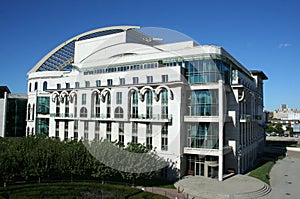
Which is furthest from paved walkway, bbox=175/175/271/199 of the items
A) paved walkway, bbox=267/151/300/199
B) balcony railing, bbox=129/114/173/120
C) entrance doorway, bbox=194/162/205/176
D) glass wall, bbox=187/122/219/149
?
balcony railing, bbox=129/114/173/120

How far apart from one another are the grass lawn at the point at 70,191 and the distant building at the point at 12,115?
29.3 meters

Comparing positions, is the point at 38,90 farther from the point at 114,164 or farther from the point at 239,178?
the point at 239,178

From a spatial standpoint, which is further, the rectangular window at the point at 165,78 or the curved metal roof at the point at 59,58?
the curved metal roof at the point at 59,58

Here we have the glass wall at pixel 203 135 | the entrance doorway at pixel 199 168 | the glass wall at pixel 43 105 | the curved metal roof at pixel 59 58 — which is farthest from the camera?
the curved metal roof at pixel 59 58

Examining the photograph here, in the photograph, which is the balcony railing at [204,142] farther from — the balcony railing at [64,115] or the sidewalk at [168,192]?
the balcony railing at [64,115]

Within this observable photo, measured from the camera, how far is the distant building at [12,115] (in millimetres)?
44969

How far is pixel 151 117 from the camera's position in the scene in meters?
26.4

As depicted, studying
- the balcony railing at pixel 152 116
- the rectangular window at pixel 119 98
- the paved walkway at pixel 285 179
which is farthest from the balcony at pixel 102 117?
the paved walkway at pixel 285 179

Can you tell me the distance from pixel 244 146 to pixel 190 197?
12991mm

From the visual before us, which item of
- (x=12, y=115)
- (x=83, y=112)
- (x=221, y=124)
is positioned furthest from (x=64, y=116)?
(x=221, y=124)

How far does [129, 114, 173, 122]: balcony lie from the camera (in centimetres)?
2525

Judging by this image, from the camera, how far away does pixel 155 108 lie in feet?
86.4

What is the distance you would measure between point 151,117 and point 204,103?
17.9 ft

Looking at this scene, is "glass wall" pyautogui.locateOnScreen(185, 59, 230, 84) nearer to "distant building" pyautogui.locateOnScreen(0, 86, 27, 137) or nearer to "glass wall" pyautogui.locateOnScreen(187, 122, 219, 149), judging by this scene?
"glass wall" pyautogui.locateOnScreen(187, 122, 219, 149)
